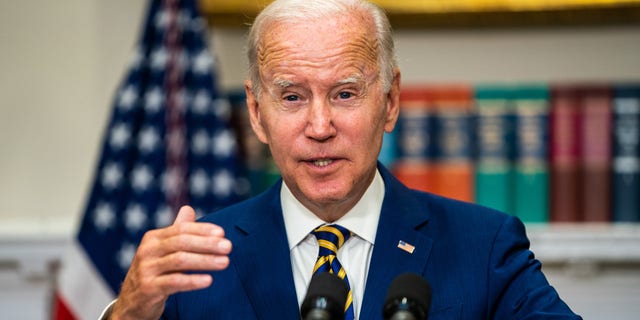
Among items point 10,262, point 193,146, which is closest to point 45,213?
point 10,262

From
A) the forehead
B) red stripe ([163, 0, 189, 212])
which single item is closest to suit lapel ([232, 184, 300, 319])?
the forehead

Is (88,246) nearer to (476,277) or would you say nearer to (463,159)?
(463,159)

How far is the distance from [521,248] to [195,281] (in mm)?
876

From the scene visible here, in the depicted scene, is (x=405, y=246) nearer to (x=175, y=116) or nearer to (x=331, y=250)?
(x=331, y=250)

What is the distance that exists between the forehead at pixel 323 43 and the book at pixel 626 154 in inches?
73.9

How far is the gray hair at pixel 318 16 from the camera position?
209 cm

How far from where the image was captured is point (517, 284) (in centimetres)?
206

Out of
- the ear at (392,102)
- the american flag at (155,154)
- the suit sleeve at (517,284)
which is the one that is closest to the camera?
the suit sleeve at (517,284)

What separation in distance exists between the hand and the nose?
379 mm

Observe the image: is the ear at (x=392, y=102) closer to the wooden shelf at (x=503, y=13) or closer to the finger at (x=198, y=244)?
the finger at (x=198, y=244)

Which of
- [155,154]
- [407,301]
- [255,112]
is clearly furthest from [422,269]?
[155,154]

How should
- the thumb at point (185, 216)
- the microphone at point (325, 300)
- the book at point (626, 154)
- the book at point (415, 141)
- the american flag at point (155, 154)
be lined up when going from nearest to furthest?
the microphone at point (325, 300) < the thumb at point (185, 216) < the book at point (626, 154) < the book at point (415, 141) < the american flag at point (155, 154)

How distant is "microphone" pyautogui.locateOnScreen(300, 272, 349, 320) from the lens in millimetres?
1414

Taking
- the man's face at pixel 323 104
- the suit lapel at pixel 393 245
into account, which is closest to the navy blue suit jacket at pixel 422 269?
the suit lapel at pixel 393 245
